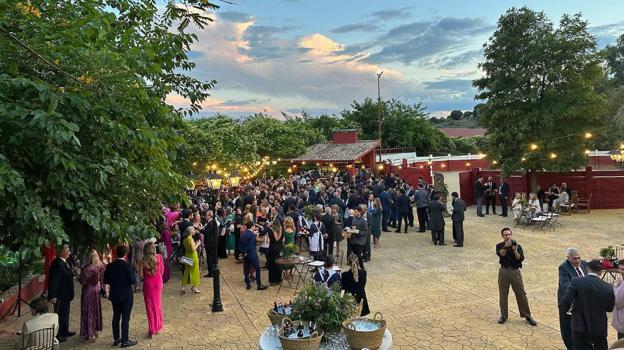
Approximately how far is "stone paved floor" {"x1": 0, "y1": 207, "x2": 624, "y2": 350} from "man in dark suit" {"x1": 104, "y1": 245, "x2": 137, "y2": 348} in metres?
0.42

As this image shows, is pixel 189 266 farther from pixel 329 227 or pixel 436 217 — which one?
pixel 436 217

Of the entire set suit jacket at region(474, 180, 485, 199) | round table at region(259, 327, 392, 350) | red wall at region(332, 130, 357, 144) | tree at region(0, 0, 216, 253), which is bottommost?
round table at region(259, 327, 392, 350)

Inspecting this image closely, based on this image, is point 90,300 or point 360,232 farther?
point 360,232

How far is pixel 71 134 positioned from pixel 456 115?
138698 millimetres

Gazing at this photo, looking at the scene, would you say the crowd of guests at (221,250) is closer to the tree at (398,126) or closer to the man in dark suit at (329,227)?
the man in dark suit at (329,227)

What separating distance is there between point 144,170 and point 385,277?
25.2 ft

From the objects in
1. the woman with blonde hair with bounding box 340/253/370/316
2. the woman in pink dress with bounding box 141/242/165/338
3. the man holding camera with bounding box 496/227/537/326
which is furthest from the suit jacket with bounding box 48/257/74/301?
the man holding camera with bounding box 496/227/537/326

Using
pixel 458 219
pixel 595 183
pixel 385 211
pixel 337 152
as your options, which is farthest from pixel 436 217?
pixel 337 152

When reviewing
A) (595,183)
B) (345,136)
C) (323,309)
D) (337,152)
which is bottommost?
(323,309)

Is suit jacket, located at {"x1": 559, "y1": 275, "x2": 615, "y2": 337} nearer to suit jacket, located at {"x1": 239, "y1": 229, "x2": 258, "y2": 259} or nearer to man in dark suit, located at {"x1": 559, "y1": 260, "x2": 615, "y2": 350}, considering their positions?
man in dark suit, located at {"x1": 559, "y1": 260, "x2": 615, "y2": 350}

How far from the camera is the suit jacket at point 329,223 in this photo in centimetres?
1373

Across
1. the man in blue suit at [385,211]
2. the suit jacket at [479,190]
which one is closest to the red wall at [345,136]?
the suit jacket at [479,190]

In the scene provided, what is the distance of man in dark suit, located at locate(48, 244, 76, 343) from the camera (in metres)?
8.12

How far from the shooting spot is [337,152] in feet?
125
